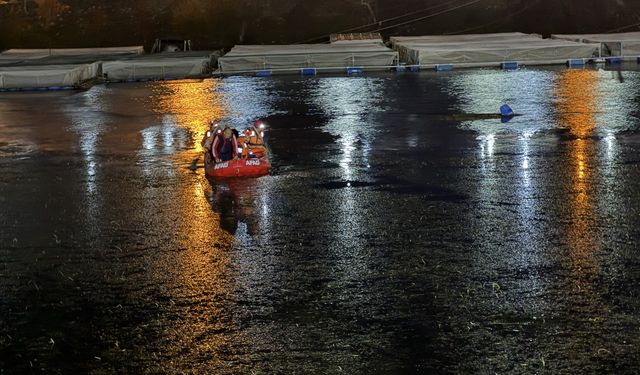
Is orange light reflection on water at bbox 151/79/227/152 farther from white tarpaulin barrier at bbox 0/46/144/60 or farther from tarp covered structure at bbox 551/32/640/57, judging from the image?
tarp covered structure at bbox 551/32/640/57

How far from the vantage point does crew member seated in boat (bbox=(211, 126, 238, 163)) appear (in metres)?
18.3

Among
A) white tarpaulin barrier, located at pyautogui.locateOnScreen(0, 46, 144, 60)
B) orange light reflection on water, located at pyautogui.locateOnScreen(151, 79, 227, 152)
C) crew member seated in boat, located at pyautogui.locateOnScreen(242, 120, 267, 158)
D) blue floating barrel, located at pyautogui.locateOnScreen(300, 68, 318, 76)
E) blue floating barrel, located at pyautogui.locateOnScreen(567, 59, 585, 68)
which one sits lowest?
crew member seated in boat, located at pyautogui.locateOnScreen(242, 120, 267, 158)

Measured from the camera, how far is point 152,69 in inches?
1597

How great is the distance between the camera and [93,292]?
11078 mm

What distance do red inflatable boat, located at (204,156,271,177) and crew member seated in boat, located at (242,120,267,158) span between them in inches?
9.7

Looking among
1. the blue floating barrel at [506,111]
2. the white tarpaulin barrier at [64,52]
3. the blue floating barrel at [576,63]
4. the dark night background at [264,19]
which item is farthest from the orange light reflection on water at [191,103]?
the dark night background at [264,19]

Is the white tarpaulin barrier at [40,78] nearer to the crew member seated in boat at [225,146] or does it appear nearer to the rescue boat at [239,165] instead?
the rescue boat at [239,165]

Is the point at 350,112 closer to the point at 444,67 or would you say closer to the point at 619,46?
the point at 444,67

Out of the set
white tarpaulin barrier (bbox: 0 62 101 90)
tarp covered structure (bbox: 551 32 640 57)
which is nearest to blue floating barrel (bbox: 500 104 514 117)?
tarp covered structure (bbox: 551 32 640 57)

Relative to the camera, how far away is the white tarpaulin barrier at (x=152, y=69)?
132 feet

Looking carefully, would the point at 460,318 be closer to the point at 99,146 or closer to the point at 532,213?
the point at 532,213

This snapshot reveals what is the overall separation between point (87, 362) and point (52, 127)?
18861mm

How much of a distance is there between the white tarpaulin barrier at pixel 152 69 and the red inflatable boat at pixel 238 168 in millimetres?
23011

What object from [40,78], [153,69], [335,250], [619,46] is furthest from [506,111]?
[40,78]
